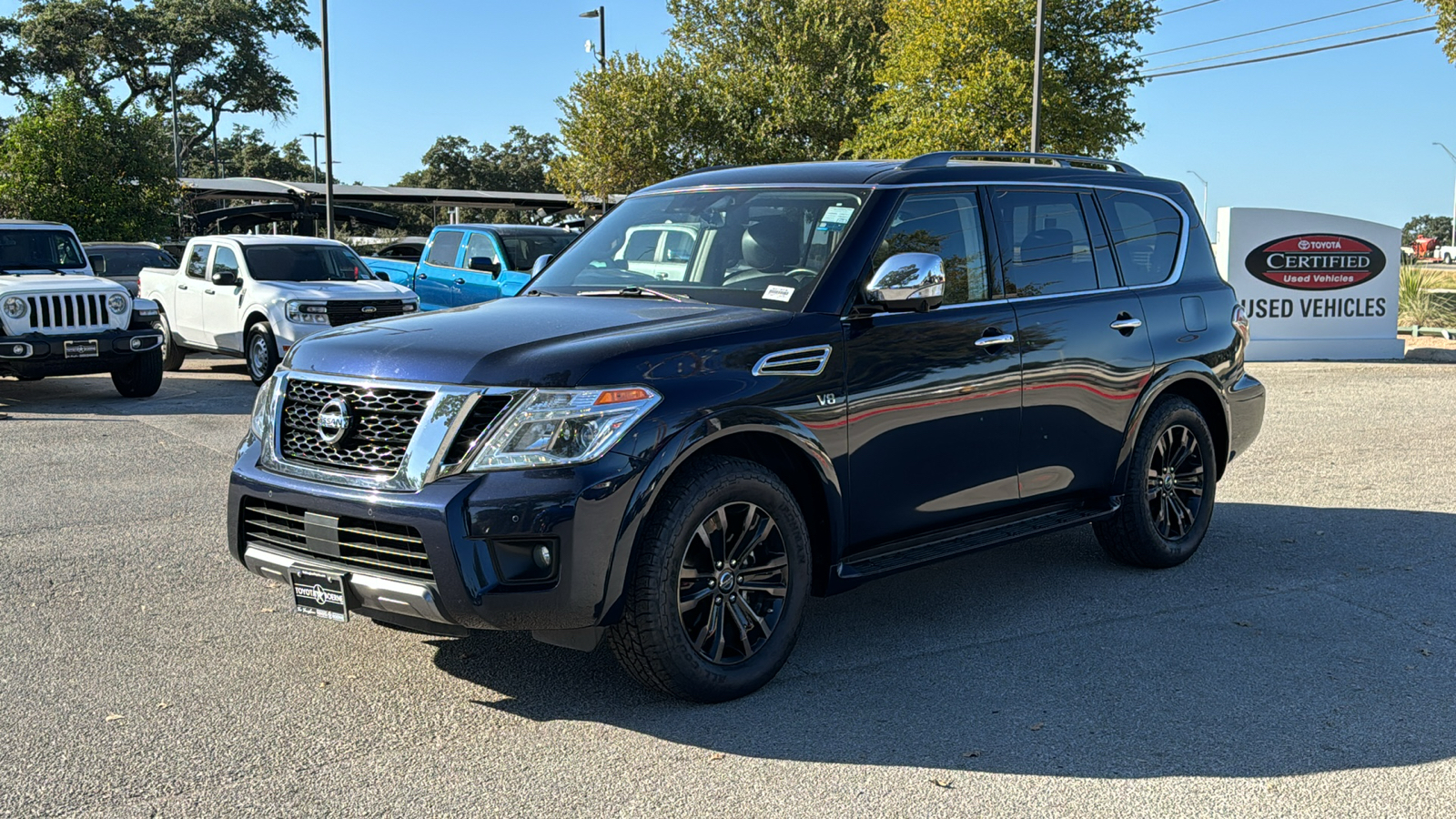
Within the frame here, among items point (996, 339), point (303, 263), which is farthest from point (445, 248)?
point (996, 339)

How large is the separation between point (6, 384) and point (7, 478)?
7.14 meters

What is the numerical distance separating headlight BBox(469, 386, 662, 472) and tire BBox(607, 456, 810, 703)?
33 centimetres

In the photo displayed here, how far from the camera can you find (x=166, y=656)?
4980mm

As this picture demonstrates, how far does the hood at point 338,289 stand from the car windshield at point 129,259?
7379 mm

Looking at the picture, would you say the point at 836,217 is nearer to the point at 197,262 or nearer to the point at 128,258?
the point at 197,262

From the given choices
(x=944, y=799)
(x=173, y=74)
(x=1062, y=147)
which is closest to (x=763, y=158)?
(x=1062, y=147)

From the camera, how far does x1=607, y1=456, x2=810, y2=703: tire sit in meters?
4.23

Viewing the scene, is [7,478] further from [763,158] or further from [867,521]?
[763,158]

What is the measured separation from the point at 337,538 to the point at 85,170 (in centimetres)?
2663

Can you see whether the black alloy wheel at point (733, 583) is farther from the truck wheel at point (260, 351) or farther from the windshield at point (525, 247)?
the windshield at point (525, 247)

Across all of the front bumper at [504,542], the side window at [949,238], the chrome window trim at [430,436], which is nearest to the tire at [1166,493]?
the side window at [949,238]

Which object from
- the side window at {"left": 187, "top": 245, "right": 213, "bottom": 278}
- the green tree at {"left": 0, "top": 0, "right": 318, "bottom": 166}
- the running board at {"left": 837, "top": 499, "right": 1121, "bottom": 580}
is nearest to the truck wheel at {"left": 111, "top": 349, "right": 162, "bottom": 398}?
the side window at {"left": 187, "top": 245, "right": 213, "bottom": 278}

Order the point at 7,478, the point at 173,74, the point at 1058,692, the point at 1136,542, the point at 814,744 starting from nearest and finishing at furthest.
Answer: the point at 814,744
the point at 1058,692
the point at 1136,542
the point at 7,478
the point at 173,74

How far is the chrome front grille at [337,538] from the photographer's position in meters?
4.11
